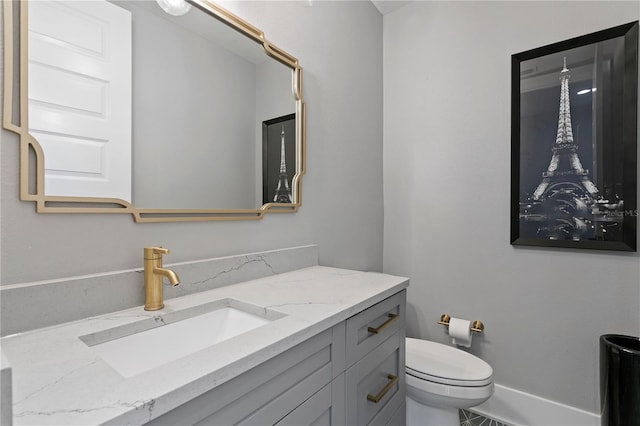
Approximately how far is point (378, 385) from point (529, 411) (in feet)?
4.05

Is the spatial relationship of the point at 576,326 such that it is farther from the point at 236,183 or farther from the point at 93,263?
the point at 93,263

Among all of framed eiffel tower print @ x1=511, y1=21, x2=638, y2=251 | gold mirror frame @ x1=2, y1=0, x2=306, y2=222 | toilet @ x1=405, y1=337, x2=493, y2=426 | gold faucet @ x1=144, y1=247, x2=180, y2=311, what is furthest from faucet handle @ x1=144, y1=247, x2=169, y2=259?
framed eiffel tower print @ x1=511, y1=21, x2=638, y2=251

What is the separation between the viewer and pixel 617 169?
1483 millimetres

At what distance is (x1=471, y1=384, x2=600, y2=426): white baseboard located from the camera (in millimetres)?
1587

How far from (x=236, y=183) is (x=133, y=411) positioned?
895 mm

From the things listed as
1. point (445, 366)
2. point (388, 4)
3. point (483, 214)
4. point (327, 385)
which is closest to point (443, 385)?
point (445, 366)

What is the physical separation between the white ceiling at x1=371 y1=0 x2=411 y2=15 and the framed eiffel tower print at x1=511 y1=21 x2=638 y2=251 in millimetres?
861

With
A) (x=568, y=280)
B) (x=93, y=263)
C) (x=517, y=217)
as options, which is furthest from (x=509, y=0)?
(x=93, y=263)

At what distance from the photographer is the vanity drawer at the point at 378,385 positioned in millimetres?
933

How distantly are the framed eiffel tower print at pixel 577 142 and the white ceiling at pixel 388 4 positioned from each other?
0.86 meters

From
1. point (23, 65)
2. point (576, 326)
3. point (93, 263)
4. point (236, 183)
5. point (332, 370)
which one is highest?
point (23, 65)

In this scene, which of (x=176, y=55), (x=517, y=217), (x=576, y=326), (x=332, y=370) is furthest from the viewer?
(x=517, y=217)

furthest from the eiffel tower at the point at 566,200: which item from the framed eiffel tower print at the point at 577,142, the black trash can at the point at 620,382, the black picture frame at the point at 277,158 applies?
the black picture frame at the point at 277,158

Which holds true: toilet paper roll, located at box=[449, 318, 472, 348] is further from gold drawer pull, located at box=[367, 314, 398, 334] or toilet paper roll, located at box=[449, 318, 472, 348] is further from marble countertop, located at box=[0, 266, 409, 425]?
marble countertop, located at box=[0, 266, 409, 425]
